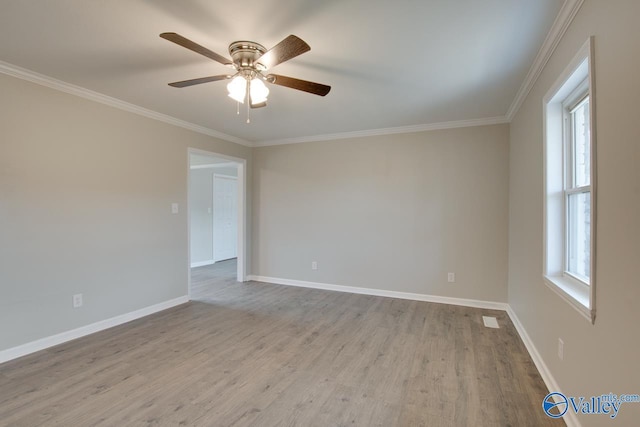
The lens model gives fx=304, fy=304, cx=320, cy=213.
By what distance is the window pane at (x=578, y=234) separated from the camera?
78.7 inches

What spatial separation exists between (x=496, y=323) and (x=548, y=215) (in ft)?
5.68

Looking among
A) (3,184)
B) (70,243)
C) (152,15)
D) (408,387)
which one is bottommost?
(408,387)

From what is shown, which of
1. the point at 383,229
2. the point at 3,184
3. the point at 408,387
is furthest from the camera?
the point at 383,229

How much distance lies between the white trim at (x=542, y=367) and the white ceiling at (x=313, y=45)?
2341 millimetres

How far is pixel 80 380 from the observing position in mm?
2297

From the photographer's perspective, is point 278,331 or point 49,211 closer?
point 49,211

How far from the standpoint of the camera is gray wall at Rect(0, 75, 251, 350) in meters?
2.61

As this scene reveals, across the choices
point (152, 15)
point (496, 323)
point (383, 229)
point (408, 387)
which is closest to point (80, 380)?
point (408, 387)

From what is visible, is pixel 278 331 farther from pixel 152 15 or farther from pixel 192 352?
pixel 152 15

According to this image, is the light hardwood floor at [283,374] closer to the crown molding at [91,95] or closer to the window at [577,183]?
the window at [577,183]

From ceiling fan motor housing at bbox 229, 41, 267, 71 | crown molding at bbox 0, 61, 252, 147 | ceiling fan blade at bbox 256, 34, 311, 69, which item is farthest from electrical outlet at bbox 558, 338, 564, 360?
crown molding at bbox 0, 61, 252, 147

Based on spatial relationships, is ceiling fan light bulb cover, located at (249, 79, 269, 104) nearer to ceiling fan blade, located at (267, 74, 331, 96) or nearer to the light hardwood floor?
ceiling fan blade, located at (267, 74, 331, 96)

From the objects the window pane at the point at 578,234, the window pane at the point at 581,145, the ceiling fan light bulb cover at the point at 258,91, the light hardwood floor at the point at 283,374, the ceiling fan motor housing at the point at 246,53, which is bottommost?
the light hardwood floor at the point at 283,374

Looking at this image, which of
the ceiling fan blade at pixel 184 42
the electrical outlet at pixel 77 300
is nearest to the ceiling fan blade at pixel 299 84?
the ceiling fan blade at pixel 184 42
